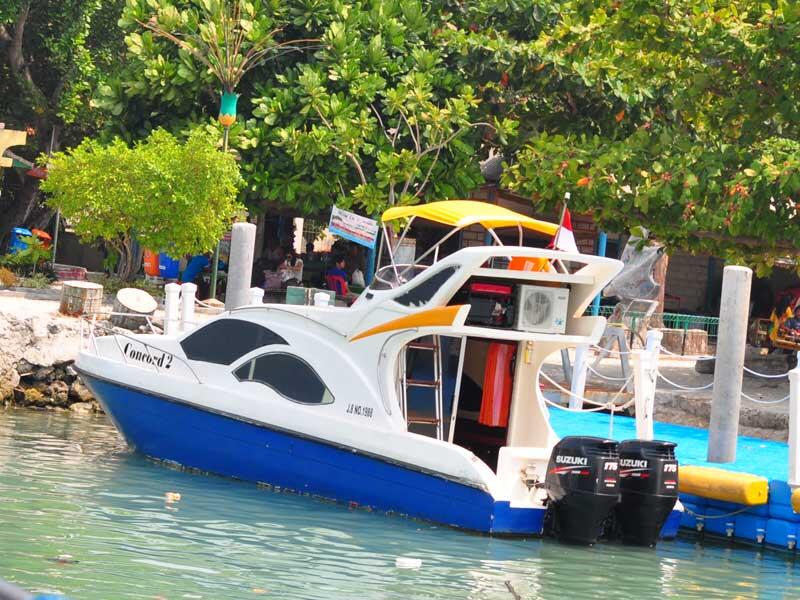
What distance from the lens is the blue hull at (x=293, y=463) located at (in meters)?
12.3

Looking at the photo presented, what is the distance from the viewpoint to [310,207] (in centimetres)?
2617

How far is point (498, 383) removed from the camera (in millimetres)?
13898

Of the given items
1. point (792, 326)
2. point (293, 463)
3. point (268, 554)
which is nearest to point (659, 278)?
point (792, 326)

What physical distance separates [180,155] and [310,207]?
386 centimetres

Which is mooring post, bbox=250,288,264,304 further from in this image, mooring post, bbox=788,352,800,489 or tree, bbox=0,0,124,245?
tree, bbox=0,0,124,245

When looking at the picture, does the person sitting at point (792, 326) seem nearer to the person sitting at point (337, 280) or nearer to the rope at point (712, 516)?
the person sitting at point (337, 280)

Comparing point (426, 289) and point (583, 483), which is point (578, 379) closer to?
point (426, 289)

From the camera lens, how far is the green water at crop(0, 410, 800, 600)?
979 cm

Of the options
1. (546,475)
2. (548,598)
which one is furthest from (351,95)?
(548,598)

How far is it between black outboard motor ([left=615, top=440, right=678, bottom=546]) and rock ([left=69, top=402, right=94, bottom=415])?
359 inches

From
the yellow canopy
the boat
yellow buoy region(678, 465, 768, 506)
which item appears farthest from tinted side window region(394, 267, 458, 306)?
yellow buoy region(678, 465, 768, 506)

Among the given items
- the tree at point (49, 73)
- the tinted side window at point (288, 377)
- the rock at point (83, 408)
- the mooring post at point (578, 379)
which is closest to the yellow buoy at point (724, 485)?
the tinted side window at point (288, 377)

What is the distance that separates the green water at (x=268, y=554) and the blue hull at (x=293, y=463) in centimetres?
16

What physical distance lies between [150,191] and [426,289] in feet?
35.6
